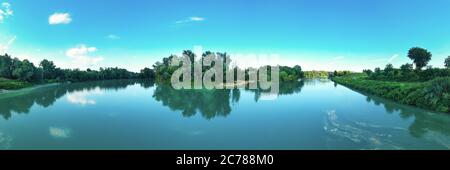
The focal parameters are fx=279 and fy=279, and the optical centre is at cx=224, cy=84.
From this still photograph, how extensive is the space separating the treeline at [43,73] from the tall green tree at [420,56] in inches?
2609

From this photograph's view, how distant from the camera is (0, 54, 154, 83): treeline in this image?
49375mm

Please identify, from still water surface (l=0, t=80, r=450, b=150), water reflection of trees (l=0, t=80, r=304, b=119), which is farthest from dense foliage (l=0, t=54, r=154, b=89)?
still water surface (l=0, t=80, r=450, b=150)

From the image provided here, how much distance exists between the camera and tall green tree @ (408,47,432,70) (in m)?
46.0

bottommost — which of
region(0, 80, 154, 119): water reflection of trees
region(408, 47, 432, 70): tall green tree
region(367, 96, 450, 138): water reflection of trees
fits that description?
region(367, 96, 450, 138): water reflection of trees

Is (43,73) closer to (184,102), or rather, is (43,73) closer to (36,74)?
(36,74)

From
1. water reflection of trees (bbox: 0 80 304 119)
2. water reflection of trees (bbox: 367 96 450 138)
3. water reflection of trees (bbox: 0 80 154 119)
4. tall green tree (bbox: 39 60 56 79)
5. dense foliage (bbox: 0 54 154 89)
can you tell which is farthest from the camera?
tall green tree (bbox: 39 60 56 79)

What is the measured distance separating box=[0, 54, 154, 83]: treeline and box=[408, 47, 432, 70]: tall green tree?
6626 cm

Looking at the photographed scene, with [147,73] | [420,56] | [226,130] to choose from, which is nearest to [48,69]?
[147,73]

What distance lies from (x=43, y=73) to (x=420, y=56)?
72641 millimetres

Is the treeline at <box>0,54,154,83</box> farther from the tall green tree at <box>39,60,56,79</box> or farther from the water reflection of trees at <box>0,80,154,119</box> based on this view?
the water reflection of trees at <box>0,80,154,119</box>

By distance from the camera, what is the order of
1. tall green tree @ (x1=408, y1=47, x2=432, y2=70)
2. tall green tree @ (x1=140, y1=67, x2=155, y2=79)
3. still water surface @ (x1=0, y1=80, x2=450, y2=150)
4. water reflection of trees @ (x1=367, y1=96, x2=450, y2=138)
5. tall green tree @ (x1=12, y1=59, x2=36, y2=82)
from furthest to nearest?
tall green tree @ (x1=140, y1=67, x2=155, y2=79) < tall green tree @ (x1=12, y1=59, x2=36, y2=82) < tall green tree @ (x1=408, y1=47, x2=432, y2=70) < water reflection of trees @ (x1=367, y1=96, x2=450, y2=138) < still water surface @ (x1=0, y1=80, x2=450, y2=150)

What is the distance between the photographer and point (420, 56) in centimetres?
4606

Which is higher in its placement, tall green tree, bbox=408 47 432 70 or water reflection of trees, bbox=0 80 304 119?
tall green tree, bbox=408 47 432 70

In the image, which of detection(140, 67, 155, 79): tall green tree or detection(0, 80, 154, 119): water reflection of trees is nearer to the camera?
detection(0, 80, 154, 119): water reflection of trees
